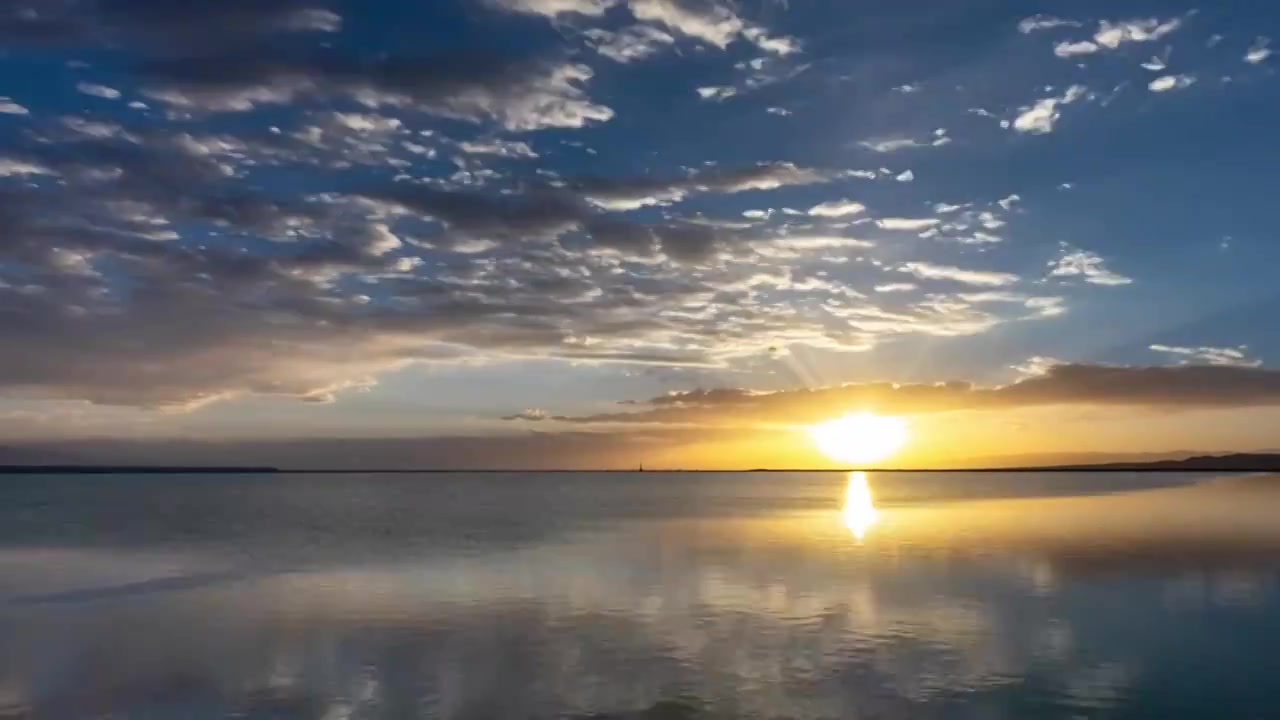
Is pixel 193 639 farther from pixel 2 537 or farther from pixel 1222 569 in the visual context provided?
pixel 2 537

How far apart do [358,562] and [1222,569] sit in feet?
128

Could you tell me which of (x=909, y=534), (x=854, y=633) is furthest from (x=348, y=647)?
Result: (x=909, y=534)

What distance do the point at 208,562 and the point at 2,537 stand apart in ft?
92.9

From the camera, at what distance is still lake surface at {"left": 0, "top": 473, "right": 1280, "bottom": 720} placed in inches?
862

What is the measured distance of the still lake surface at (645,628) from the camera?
21891mm

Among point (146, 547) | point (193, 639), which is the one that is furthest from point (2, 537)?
point (193, 639)

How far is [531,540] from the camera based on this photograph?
65.2 meters

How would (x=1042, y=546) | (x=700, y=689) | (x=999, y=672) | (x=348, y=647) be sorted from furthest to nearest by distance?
1. (x=1042, y=546)
2. (x=348, y=647)
3. (x=999, y=672)
4. (x=700, y=689)

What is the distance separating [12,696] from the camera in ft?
74.5

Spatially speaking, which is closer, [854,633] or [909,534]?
[854,633]

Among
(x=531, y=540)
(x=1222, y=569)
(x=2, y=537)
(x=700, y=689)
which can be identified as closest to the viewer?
(x=700, y=689)

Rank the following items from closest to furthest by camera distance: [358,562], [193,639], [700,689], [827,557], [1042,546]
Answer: [700,689] < [193,639] < [358,562] < [827,557] < [1042,546]

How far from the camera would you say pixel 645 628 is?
30609 mm

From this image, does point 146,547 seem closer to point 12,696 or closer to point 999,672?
point 12,696
